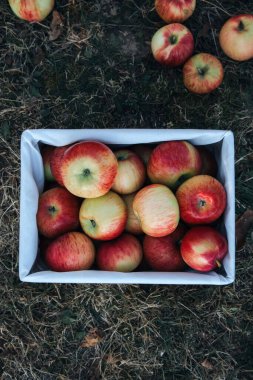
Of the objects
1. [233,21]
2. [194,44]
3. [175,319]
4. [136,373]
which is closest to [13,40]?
[194,44]

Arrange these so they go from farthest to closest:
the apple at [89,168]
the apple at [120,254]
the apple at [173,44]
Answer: the apple at [173,44] < the apple at [120,254] < the apple at [89,168]

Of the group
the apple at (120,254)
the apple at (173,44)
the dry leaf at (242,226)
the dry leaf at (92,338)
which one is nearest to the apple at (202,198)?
the apple at (120,254)

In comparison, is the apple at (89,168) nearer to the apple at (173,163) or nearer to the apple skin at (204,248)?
the apple at (173,163)

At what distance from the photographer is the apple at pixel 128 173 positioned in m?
1.65

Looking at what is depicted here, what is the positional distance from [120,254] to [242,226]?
0.66m

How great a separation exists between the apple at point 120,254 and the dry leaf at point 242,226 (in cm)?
54

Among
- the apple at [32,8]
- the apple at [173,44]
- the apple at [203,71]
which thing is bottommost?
the apple at [203,71]

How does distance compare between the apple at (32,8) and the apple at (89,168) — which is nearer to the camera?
the apple at (89,168)

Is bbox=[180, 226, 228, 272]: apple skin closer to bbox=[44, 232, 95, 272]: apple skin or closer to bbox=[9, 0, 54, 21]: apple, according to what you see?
bbox=[44, 232, 95, 272]: apple skin

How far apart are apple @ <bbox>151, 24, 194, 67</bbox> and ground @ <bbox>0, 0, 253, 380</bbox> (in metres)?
0.11

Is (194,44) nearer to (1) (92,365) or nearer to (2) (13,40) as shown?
(2) (13,40)

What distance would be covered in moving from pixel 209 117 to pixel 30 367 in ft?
4.29

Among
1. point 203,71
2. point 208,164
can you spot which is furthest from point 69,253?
point 203,71

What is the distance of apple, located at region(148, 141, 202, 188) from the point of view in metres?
1.63
